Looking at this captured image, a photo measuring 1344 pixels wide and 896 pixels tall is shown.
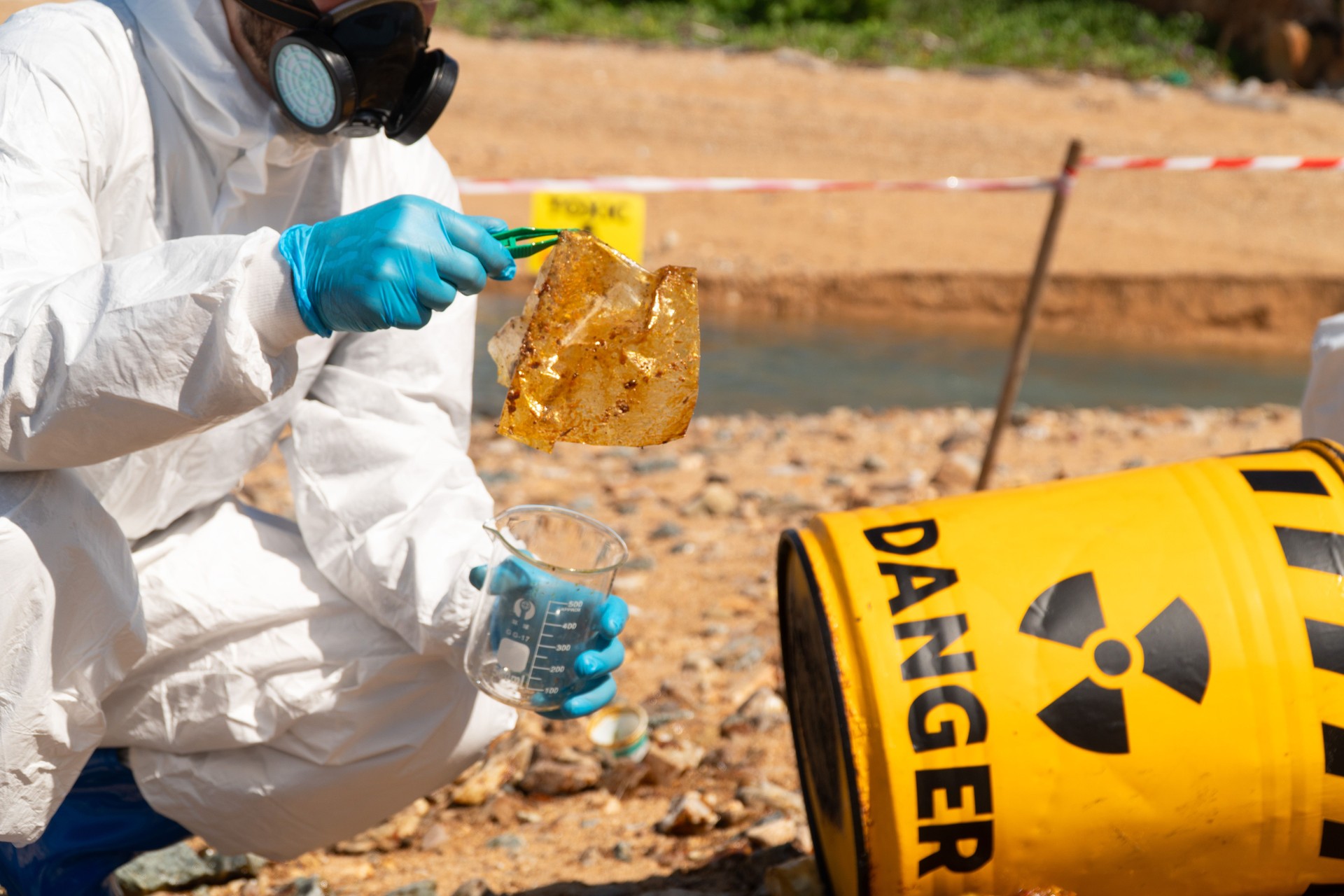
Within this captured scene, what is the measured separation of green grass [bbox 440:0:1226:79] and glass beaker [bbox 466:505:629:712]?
1313 cm

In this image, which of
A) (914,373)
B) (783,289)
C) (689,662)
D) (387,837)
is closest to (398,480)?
(387,837)

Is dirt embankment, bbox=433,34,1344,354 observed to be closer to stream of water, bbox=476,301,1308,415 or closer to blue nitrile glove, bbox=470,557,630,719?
stream of water, bbox=476,301,1308,415

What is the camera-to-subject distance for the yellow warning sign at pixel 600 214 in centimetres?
432

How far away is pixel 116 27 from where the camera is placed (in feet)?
6.17

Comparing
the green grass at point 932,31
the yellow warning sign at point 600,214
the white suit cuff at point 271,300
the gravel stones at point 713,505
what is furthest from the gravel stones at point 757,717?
the green grass at point 932,31

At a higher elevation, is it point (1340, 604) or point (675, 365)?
point (675, 365)

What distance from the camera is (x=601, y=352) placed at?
177 cm

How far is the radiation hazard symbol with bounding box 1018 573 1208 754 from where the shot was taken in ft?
5.76

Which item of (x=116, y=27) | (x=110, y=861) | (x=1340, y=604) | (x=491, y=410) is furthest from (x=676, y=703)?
(x=491, y=410)

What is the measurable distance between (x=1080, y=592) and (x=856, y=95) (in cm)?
1174

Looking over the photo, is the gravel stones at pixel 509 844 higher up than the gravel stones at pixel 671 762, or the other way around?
the gravel stones at pixel 671 762

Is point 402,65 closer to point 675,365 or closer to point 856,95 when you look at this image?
point 675,365

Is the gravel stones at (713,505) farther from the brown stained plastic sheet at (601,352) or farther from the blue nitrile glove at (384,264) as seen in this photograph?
the blue nitrile glove at (384,264)

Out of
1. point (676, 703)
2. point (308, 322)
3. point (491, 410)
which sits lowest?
point (491, 410)
